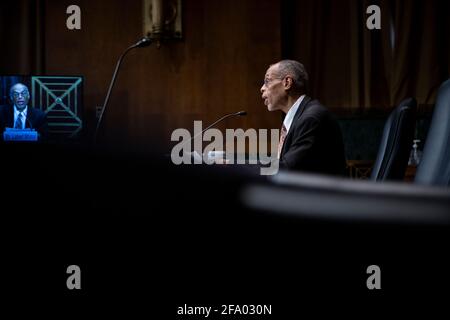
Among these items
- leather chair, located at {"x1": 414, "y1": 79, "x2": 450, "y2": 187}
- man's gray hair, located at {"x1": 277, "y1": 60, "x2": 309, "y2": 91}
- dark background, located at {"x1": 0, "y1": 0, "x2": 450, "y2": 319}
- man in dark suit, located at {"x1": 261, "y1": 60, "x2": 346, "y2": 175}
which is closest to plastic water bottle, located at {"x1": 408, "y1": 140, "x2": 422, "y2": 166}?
man's gray hair, located at {"x1": 277, "y1": 60, "x2": 309, "y2": 91}

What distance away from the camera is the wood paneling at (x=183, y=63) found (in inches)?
173

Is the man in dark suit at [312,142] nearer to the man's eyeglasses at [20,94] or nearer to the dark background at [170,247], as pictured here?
the dark background at [170,247]

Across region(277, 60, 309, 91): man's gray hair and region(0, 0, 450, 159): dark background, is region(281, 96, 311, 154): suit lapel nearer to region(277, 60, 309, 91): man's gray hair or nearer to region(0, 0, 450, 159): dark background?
→ region(277, 60, 309, 91): man's gray hair

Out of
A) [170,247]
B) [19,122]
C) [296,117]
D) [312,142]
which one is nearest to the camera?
[170,247]

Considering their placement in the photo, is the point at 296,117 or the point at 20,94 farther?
the point at 20,94

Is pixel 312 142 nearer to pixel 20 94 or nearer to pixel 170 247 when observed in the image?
pixel 170 247

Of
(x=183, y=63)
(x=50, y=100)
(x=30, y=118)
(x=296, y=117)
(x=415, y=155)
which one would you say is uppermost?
(x=183, y=63)

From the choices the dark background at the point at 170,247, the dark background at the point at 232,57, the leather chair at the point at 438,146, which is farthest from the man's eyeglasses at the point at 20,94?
the dark background at the point at 170,247

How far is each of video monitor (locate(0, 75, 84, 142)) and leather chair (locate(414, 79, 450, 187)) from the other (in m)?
3.08

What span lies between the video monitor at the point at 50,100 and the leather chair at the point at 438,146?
10.1 feet

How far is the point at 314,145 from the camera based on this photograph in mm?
2008

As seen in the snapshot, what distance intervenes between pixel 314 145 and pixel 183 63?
8.61 ft

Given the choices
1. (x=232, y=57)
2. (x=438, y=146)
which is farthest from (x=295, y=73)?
(x=232, y=57)
